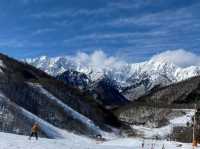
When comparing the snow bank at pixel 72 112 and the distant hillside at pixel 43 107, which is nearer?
the distant hillside at pixel 43 107

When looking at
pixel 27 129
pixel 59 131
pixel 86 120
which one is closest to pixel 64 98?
pixel 86 120

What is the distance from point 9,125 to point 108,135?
164ft

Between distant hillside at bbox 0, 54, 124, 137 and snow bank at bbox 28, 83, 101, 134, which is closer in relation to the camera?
distant hillside at bbox 0, 54, 124, 137

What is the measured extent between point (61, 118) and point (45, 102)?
1091 cm

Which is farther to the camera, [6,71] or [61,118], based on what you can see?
[6,71]

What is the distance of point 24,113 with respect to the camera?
12231 centimetres

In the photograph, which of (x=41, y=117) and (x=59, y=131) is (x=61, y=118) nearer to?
(x=41, y=117)

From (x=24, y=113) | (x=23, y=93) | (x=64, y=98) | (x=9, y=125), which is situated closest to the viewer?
(x=9, y=125)

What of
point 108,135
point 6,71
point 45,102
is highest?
point 6,71

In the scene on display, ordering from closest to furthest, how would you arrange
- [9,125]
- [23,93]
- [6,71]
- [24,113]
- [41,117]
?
[9,125] < [24,113] < [41,117] < [23,93] < [6,71]

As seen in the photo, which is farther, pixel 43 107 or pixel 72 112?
pixel 72 112

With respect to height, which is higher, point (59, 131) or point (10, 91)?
point (10, 91)

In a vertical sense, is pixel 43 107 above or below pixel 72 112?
above

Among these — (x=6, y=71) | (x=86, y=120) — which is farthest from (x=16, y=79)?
(x=86, y=120)
